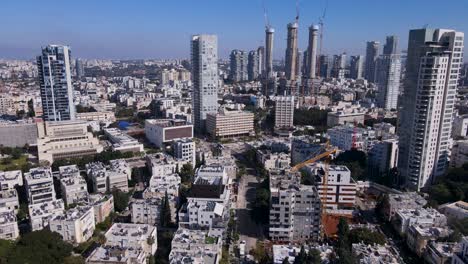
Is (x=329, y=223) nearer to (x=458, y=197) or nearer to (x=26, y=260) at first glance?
(x=458, y=197)

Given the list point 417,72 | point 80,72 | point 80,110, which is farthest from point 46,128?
point 80,72

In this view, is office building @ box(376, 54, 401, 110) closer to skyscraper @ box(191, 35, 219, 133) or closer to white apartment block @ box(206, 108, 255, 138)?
white apartment block @ box(206, 108, 255, 138)

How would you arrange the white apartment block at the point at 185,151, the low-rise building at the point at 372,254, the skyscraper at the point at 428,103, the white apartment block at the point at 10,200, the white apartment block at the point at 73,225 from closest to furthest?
the low-rise building at the point at 372,254 < the white apartment block at the point at 73,225 < the white apartment block at the point at 10,200 < the skyscraper at the point at 428,103 < the white apartment block at the point at 185,151

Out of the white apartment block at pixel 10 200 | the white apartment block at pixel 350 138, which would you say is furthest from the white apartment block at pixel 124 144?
the white apartment block at pixel 350 138

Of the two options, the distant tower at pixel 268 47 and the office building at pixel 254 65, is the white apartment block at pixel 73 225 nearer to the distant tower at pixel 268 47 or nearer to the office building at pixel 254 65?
the distant tower at pixel 268 47

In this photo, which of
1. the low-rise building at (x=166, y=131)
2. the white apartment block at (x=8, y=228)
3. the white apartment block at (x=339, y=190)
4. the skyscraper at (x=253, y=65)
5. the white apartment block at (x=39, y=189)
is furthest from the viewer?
the skyscraper at (x=253, y=65)

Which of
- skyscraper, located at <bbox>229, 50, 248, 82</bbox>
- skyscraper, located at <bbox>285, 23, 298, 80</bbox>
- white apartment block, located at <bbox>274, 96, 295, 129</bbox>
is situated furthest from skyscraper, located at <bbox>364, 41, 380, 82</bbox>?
white apartment block, located at <bbox>274, 96, 295, 129</bbox>
